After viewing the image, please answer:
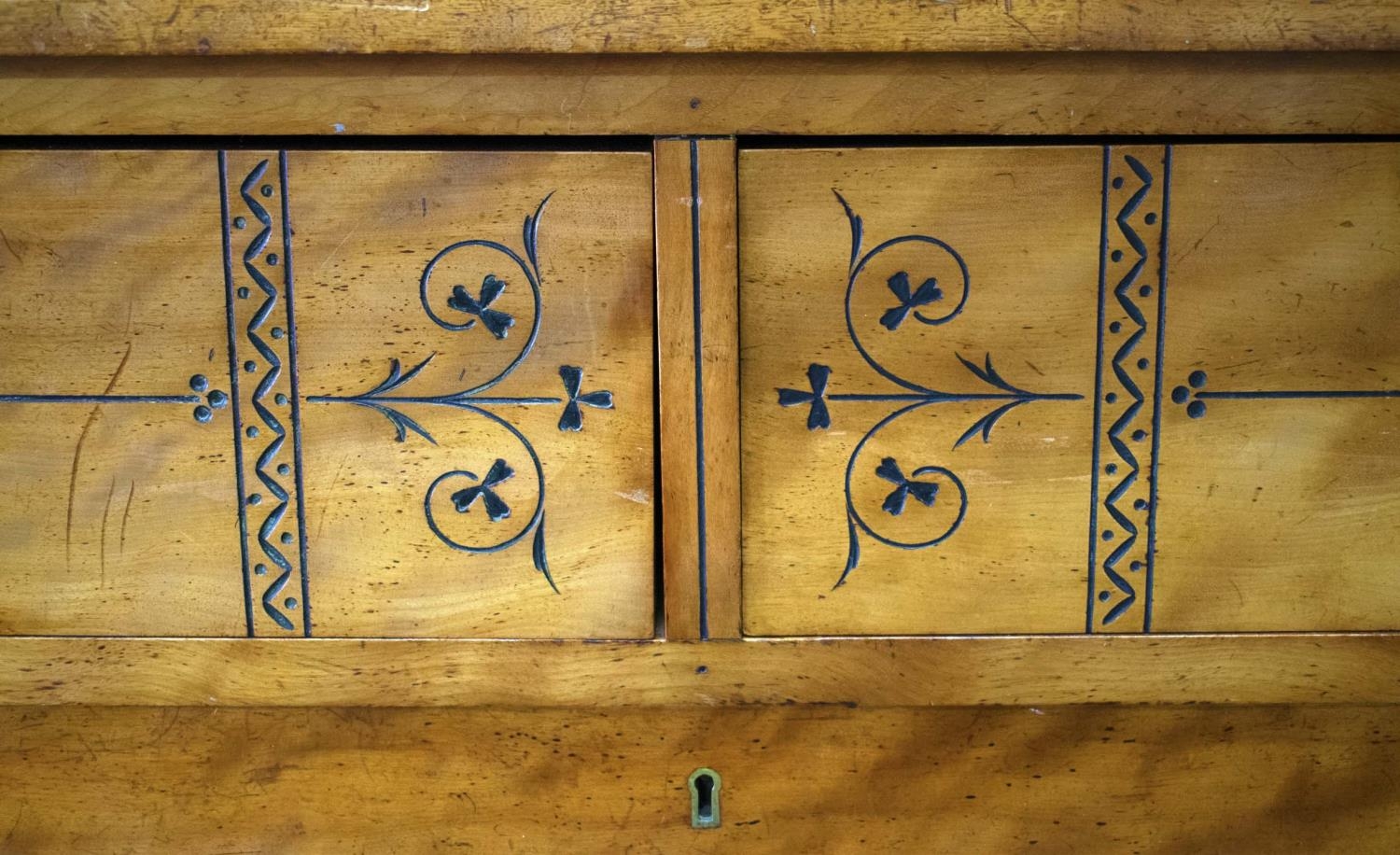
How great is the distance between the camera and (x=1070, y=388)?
92cm

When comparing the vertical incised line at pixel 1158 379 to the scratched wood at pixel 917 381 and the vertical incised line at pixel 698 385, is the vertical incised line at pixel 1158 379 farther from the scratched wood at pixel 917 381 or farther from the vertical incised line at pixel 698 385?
the vertical incised line at pixel 698 385

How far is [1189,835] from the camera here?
3.27 feet

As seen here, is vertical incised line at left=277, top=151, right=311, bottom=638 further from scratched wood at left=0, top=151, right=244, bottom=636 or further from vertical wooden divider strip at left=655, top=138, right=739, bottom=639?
vertical wooden divider strip at left=655, top=138, right=739, bottom=639

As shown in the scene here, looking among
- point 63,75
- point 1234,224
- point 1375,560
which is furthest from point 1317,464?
point 63,75

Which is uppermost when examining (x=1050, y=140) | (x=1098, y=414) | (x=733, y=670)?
(x=1050, y=140)

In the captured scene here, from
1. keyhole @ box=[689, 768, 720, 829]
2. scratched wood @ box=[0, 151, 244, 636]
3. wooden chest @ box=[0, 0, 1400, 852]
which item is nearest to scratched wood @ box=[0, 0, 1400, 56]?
wooden chest @ box=[0, 0, 1400, 852]

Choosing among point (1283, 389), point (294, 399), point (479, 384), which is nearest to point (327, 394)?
point (294, 399)

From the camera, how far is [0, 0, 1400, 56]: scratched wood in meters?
0.85

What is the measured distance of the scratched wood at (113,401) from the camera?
2.98ft

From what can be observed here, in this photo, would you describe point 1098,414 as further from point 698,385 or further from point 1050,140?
point 698,385

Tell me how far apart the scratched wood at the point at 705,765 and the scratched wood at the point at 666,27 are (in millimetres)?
594

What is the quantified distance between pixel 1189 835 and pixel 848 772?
0.33 meters

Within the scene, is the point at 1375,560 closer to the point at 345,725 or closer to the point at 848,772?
the point at 848,772

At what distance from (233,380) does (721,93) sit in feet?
1.61
